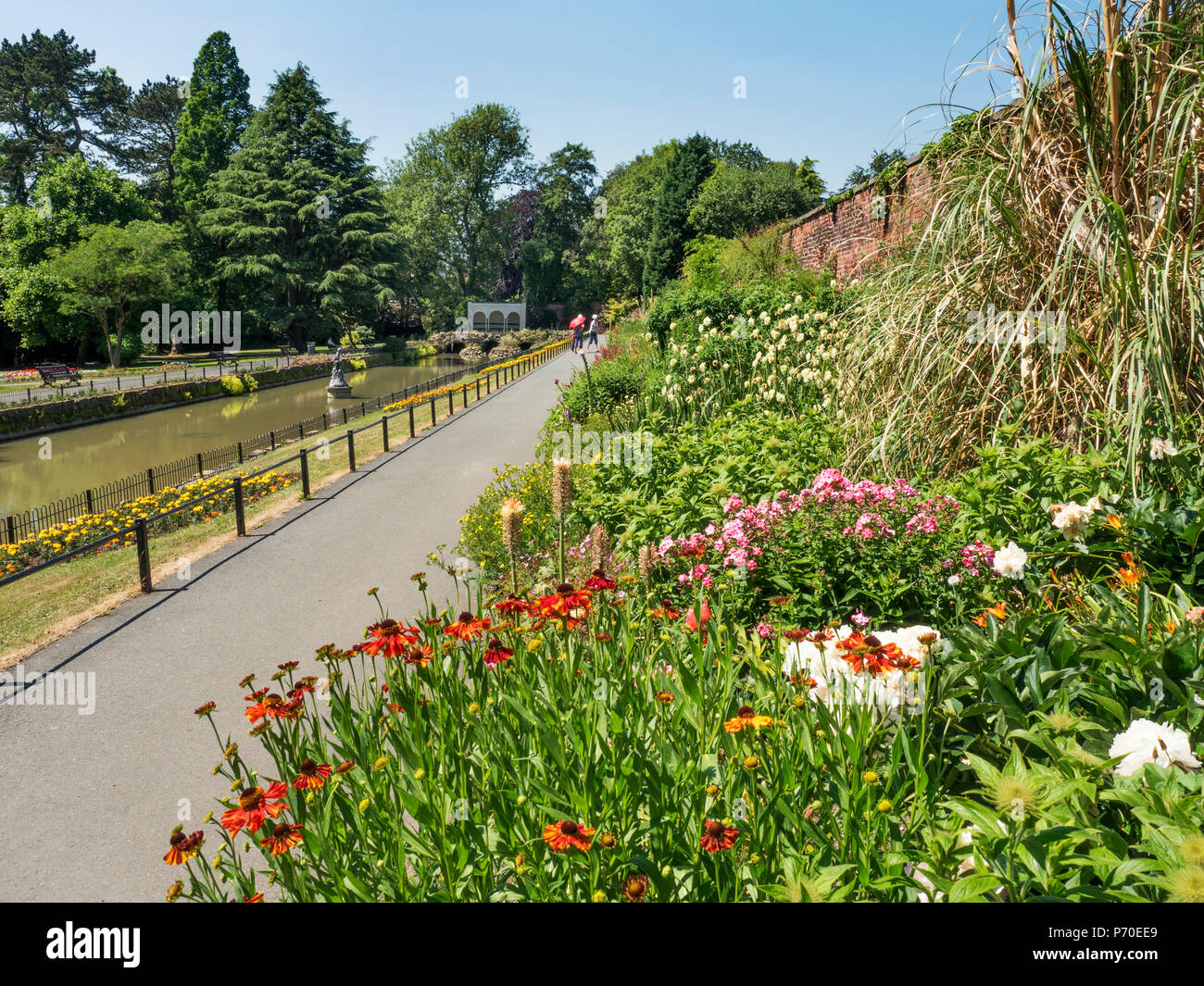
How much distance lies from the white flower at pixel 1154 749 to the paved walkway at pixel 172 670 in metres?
3.46

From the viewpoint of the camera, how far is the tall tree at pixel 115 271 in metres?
34.2

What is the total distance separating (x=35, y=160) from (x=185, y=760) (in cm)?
5910

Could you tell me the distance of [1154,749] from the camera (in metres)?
1.90

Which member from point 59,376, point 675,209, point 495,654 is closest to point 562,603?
point 495,654

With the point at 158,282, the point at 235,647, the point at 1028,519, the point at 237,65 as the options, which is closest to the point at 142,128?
the point at 237,65

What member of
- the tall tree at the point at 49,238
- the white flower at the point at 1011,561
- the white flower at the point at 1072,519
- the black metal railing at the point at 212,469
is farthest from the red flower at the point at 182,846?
the tall tree at the point at 49,238

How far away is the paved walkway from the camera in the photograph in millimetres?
3539

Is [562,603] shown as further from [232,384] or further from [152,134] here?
[152,134]

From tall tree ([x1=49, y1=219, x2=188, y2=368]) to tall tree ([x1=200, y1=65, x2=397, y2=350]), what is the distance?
6.45 metres

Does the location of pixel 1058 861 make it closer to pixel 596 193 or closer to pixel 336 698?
pixel 336 698

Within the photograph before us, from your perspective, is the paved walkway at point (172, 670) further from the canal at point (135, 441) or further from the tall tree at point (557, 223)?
the tall tree at point (557, 223)

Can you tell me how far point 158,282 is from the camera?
36.5 metres

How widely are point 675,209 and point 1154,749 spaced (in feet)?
108

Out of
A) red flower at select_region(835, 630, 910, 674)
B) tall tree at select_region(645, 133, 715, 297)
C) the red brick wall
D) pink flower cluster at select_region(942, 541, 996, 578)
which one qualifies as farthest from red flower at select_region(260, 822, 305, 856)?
tall tree at select_region(645, 133, 715, 297)
